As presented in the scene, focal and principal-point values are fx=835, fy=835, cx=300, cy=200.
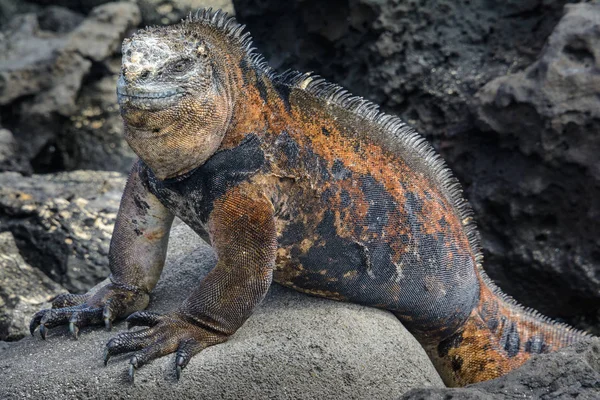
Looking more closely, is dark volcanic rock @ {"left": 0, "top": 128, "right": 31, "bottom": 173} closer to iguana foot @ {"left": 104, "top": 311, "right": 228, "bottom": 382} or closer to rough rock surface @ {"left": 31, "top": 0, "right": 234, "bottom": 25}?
rough rock surface @ {"left": 31, "top": 0, "right": 234, "bottom": 25}

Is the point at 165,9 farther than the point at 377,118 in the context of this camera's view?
Yes

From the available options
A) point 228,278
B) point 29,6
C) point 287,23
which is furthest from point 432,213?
point 29,6

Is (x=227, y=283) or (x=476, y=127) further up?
(x=476, y=127)

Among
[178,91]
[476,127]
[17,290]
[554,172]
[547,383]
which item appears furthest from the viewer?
[476,127]

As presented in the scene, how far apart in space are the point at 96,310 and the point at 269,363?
35.8 inches

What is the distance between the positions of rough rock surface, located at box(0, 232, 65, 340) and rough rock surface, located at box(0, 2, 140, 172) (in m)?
2.54

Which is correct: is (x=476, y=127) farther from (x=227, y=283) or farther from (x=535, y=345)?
(x=227, y=283)

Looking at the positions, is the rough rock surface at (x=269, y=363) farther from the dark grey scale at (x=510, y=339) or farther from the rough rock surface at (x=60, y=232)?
the rough rock surface at (x=60, y=232)

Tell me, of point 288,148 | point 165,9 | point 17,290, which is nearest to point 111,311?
point 288,148

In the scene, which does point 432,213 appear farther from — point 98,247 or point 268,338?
point 98,247

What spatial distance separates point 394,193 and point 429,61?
249 centimetres

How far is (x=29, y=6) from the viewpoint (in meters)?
9.89

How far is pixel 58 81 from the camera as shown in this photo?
8180mm

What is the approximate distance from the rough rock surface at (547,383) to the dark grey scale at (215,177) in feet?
3.75
